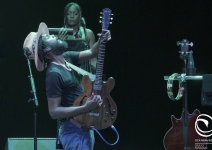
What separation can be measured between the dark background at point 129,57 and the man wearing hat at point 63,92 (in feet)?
7.45

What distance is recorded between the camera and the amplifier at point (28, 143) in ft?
17.0

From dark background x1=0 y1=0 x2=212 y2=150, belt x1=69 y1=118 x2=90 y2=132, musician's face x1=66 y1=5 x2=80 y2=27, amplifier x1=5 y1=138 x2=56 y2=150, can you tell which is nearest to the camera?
belt x1=69 y1=118 x2=90 y2=132

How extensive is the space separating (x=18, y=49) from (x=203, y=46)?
248cm

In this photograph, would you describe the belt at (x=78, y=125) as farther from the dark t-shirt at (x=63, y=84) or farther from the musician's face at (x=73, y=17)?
the musician's face at (x=73, y=17)

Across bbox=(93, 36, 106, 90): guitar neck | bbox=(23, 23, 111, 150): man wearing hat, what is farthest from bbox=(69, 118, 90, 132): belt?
bbox=(93, 36, 106, 90): guitar neck

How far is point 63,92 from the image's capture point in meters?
3.41

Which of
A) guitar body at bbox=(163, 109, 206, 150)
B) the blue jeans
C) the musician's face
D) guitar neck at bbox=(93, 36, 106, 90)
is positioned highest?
the musician's face

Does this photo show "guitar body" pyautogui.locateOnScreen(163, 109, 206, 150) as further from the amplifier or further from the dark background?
the amplifier

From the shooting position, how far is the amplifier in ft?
17.0

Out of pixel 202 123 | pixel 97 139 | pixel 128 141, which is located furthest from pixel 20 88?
pixel 202 123

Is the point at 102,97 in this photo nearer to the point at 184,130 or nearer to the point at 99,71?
the point at 99,71

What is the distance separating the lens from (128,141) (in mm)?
5977

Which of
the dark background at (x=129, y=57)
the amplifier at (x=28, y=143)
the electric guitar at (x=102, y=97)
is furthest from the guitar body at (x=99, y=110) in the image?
the dark background at (x=129, y=57)

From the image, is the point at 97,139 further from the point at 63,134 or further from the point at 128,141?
the point at 63,134
